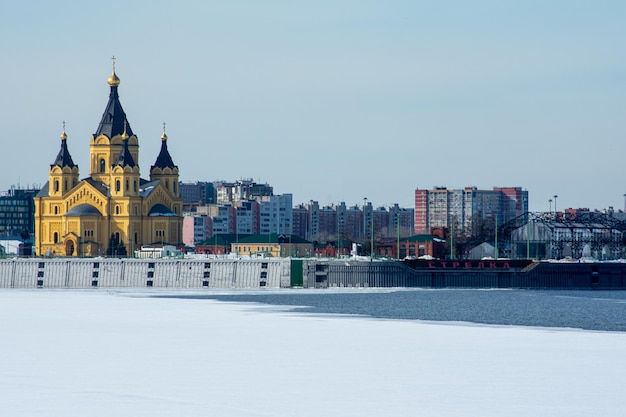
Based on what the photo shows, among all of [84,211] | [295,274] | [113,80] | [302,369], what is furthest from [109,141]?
[302,369]

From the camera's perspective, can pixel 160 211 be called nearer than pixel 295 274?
No

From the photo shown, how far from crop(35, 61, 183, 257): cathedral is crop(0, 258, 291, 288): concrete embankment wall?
75.8 ft

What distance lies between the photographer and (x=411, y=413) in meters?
33.0

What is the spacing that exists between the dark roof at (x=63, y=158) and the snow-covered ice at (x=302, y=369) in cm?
10225

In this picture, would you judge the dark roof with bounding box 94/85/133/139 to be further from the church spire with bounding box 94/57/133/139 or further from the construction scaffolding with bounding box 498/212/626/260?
the construction scaffolding with bounding box 498/212/626/260

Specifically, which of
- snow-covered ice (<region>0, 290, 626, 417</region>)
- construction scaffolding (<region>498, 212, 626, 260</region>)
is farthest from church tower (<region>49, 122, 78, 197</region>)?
snow-covered ice (<region>0, 290, 626, 417</region>)

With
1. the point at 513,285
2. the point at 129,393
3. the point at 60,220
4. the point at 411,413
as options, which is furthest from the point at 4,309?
the point at 60,220

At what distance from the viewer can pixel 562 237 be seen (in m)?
158

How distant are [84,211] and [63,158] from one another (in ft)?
36.9

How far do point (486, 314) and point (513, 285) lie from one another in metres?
49.4

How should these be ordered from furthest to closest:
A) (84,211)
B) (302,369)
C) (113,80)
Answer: (113,80), (84,211), (302,369)

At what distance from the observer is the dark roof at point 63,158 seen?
164 meters

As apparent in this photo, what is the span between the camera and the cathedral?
157 metres

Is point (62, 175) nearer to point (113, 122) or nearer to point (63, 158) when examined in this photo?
point (63, 158)
